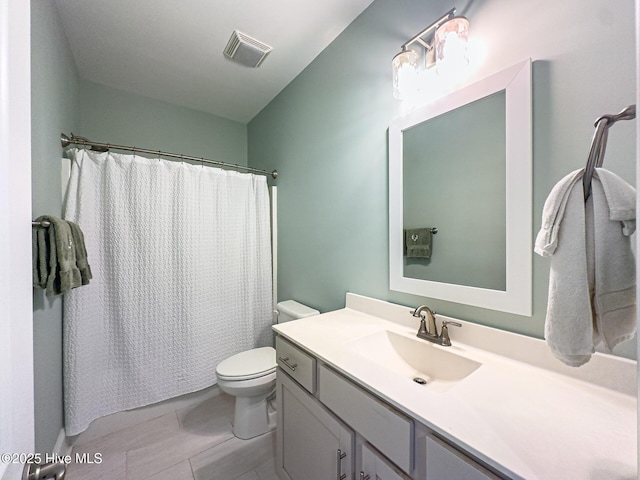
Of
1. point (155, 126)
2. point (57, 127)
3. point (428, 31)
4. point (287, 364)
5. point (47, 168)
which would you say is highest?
point (155, 126)

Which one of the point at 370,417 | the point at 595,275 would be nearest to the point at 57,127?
the point at 370,417

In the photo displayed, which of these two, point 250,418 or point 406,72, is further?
point 250,418

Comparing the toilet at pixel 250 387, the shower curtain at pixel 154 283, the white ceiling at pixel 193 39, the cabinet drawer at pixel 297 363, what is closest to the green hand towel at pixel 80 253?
the shower curtain at pixel 154 283

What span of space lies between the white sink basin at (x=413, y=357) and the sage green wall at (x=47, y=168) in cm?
140

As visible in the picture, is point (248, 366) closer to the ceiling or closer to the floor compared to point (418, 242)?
closer to the floor

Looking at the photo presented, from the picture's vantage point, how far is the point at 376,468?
728 mm

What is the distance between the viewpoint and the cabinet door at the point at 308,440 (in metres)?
0.84

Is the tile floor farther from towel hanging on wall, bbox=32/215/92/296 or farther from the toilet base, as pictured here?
towel hanging on wall, bbox=32/215/92/296

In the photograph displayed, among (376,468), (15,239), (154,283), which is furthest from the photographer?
(154,283)

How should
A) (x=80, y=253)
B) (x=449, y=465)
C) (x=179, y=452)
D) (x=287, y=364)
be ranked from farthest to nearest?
(x=179, y=452) → (x=80, y=253) → (x=287, y=364) → (x=449, y=465)

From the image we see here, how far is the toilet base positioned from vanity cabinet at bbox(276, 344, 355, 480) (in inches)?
15.5

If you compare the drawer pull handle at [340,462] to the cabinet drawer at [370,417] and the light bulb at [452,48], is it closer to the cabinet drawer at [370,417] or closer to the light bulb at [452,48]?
the cabinet drawer at [370,417]

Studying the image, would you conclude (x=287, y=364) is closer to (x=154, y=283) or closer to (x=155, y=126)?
(x=154, y=283)

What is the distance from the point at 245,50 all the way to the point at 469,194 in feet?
5.56
